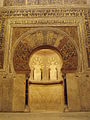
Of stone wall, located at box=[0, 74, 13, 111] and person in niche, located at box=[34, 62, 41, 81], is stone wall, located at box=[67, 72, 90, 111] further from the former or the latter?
person in niche, located at box=[34, 62, 41, 81]

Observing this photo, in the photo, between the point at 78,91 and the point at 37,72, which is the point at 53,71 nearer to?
the point at 37,72

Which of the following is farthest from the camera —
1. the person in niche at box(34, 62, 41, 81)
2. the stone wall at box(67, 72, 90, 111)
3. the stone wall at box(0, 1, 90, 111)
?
the person in niche at box(34, 62, 41, 81)

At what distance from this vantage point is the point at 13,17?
28.5 feet

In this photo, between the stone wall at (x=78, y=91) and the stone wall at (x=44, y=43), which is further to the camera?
the stone wall at (x=44, y=43)

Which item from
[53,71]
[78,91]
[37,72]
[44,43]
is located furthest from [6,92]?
[53,71]

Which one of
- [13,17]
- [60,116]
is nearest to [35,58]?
[13,17]

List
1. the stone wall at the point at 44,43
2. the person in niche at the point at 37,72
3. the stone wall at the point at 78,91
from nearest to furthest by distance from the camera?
the stone wall at the point at 78,91, the stone wall at the point at 44,43, the person in niche at the point at 37,72

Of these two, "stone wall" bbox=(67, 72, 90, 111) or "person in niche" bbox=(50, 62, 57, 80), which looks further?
"person in niche" bbox=(50, 62, 57, 80)

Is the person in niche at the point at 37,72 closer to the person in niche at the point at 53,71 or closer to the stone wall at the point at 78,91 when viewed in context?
the person in niche at the point at 53,71

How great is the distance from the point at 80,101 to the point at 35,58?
17.3ft

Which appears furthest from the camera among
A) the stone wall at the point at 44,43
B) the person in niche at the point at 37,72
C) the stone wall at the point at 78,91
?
the person in niche at the point at 37,72

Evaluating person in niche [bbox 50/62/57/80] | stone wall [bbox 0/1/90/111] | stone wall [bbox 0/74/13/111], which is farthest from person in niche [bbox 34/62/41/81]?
stone wall [bbox 0/74/13/111]

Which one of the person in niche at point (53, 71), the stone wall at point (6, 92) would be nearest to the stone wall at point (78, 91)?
the stone wall at point (6, 92)

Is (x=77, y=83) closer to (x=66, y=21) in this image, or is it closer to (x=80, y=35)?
(x=80, y=35)
